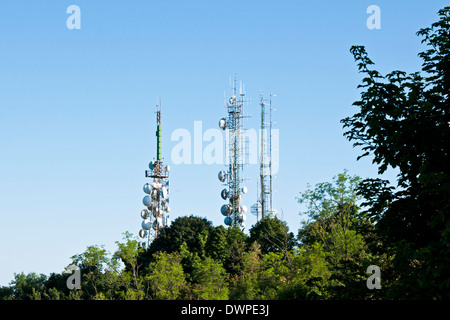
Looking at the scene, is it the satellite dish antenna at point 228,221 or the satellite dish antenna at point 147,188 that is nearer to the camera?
the satellite dish antenna at point 228,221

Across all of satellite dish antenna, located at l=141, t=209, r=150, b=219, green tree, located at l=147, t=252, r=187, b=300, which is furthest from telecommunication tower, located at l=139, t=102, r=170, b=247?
green tree, located at l=147, t=252, r=187, b=300

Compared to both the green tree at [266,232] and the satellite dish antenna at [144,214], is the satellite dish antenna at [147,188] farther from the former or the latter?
the green tree at [266,232]

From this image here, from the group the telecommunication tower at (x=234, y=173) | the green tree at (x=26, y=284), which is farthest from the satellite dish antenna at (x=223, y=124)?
the green tree at (x=26, y=284)

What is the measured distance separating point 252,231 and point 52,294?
27680 mm

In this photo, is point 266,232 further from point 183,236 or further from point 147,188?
point 147,188

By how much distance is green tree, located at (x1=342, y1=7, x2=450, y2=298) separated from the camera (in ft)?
46.1

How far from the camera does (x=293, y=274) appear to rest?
32.1 m

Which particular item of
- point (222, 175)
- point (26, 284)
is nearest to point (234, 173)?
point (222, 175)

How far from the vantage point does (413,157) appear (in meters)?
15.0

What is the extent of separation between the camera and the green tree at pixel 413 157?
14047 millimetres

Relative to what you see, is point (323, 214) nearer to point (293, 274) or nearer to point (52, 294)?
point (293, 274)

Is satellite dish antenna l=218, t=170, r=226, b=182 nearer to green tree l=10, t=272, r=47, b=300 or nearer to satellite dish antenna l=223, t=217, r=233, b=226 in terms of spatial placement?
satellite dish antenna l=223, t=217, r=233, b=226

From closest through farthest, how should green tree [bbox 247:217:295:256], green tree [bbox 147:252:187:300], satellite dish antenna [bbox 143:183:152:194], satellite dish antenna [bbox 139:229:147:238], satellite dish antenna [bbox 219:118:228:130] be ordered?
green tree [bbox 147:252:187:300]
green tree [bbox 247:217:295:256]
satellite dish antenna [bbox 219:118:228:130]
satellite dish antenna [bbox 139:229:147:238]
satellite dish antenna [bbox 143:183:152:194]

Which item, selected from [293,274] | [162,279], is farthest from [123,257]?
[293,274]
